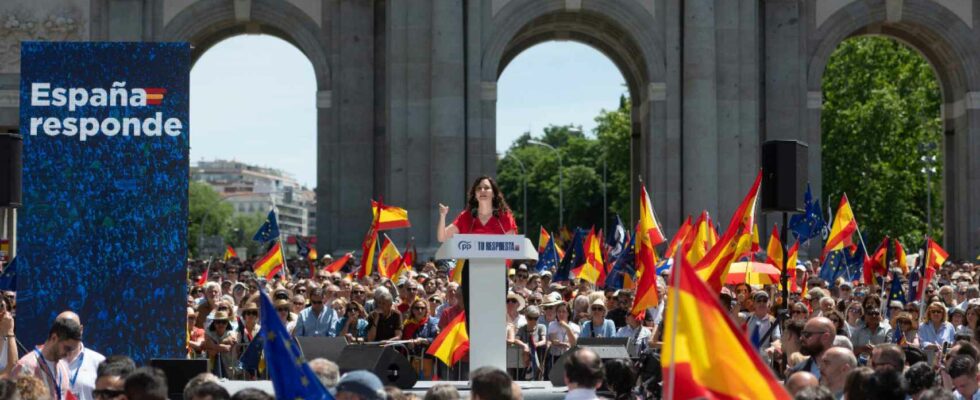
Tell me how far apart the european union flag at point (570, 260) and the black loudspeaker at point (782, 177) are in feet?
35.3

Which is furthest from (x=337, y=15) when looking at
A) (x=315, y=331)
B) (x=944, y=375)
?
(x=944, y=375)

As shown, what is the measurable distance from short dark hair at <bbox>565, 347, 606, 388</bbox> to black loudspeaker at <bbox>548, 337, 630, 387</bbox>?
5.14 m

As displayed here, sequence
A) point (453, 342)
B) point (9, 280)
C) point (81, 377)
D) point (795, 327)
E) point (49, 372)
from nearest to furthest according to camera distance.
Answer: point (49, 372) → point (81, 377) → point (795, 327) → point (453, 342) → point (9, 280)

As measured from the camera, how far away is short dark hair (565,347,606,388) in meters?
10.7

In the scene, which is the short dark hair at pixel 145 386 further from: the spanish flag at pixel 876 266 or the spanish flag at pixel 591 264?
the spanish flag at pixel 876 266

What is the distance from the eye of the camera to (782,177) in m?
21.2

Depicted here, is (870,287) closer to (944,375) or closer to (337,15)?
(944,375)

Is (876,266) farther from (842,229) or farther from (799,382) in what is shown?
(799,382)

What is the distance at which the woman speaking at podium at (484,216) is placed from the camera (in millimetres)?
16234

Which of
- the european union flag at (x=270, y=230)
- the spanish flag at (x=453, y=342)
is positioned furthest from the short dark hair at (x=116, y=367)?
the european union flag at (x=270, y=230)

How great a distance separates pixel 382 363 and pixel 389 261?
17281 mm

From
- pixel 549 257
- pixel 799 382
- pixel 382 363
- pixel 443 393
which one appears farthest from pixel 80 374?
pixel 549 257

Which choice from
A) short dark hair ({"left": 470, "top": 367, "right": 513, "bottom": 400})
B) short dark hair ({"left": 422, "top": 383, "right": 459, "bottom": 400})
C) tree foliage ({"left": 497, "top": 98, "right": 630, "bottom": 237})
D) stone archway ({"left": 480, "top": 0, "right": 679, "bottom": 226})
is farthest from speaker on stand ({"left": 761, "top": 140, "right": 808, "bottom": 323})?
tree foliage ({"left": 497, "top": 98, "right": 630, "bottom": 237})

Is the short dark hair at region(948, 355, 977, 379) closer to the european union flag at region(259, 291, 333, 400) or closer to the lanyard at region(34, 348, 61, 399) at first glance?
the european union flag at region(259, 291, 333, 400)
